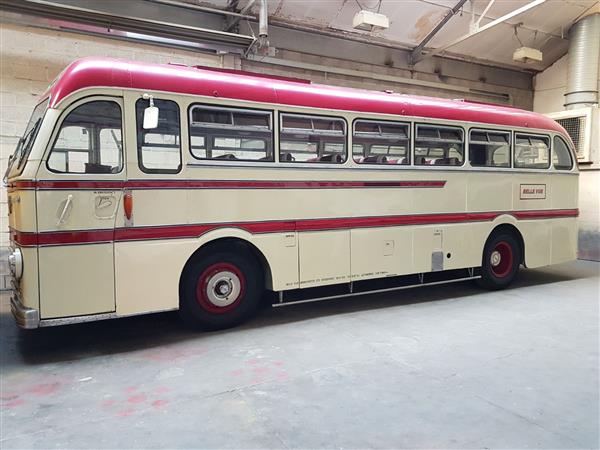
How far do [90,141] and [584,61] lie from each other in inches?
403

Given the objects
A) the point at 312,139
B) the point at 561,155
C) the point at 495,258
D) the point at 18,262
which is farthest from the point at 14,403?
the point at 561,155

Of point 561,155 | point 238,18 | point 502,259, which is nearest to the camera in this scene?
point 502,259

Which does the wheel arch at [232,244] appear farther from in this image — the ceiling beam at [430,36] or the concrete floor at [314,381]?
the ceiling beam at [430,36]

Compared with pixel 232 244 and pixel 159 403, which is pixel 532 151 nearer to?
pixel 232 244

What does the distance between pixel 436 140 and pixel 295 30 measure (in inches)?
170

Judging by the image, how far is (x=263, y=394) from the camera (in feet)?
11.0

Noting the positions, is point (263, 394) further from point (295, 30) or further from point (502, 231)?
point (295, 30)

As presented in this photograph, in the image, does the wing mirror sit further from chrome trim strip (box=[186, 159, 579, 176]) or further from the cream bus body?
chrome trim strip (box=[186, 159, 579, 176])

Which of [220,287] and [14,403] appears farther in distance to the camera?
[220,287]

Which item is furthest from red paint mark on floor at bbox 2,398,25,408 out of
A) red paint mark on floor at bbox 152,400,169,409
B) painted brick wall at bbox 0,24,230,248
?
painted brick wall at bbox 0,24,230,248

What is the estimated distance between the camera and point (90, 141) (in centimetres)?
404

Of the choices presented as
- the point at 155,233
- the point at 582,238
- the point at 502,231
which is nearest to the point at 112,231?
the point at 155,233

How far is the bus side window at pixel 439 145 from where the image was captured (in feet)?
19.4

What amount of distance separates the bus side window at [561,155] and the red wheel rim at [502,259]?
166cm
